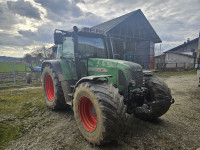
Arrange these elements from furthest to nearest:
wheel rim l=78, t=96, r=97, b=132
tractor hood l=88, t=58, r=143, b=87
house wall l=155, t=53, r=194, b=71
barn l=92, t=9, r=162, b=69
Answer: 1. house wall l=155, t=53, r=194, b=71
2. barn l=92, t=9, r=162, b=69
3. tractor hood l=88, t=58, r=143, b=87
4. wheel rim l=78, t=96, r=97, b=132

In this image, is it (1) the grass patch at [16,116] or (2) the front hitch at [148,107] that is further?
(1) the grass patch at [16,116]

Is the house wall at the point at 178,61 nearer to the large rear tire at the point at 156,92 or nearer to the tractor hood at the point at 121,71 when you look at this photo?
the large rear tire at the point at 156,92

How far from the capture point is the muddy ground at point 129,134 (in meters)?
2.69

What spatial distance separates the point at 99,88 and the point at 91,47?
6.18 ft

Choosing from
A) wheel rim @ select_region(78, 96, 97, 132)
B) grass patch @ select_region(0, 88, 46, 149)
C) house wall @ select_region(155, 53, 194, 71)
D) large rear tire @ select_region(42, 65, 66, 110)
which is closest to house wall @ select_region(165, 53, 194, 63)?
house wall @ select_region(155, 53, 194, 71)

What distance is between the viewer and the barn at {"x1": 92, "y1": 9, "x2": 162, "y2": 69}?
16562 mm

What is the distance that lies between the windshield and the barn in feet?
38.1

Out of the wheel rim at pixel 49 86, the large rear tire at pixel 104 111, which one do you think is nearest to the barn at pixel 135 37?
the wheel rim at pixel 49 86

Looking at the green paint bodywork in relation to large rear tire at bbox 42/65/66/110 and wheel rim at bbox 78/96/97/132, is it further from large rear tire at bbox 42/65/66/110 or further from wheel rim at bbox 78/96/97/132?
wheel rim at bbox 78/96/97/132

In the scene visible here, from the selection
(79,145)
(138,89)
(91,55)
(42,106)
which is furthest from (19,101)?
(138,89)

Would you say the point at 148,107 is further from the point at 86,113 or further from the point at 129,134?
the point at 86,113

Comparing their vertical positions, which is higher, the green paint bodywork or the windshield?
the windshield

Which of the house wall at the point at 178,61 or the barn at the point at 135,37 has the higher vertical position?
the barn at the point at 135,37

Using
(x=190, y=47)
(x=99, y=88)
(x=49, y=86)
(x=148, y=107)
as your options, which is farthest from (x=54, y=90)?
(x=190, y=47)
